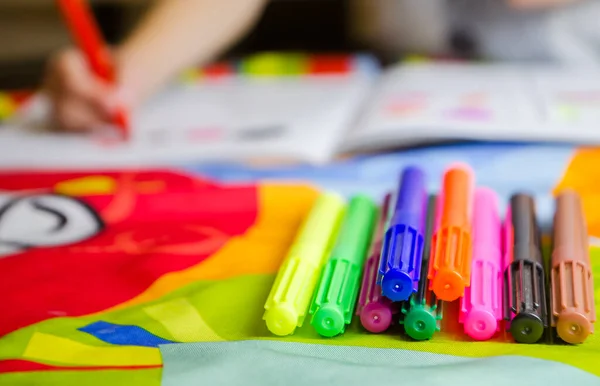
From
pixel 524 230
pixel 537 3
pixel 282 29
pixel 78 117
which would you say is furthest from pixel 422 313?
pixel 282 29

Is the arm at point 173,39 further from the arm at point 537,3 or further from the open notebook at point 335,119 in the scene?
the arm at point 537,3

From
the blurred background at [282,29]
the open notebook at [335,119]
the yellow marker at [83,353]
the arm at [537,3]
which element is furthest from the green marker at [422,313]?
the blurred background at [282,29]

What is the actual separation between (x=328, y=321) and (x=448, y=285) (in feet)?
0.20

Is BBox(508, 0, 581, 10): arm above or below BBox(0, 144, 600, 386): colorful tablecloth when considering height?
above

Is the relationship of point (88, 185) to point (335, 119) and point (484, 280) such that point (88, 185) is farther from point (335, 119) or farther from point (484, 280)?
point (484, 280)

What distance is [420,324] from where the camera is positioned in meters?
0.35

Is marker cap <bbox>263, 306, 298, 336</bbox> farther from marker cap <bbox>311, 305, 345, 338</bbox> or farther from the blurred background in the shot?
the blurred background

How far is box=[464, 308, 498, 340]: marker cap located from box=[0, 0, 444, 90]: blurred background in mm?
745

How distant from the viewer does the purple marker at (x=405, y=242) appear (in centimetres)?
35

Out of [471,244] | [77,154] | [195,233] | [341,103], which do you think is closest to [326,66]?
[341,103]

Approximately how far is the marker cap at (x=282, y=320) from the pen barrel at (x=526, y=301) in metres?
0.10

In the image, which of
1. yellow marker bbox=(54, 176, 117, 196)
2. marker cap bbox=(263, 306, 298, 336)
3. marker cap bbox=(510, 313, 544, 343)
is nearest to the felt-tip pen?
marker cap bbox=(510, 313, 544, 343)

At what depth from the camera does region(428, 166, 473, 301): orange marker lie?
351mm

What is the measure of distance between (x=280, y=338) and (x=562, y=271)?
14cm
